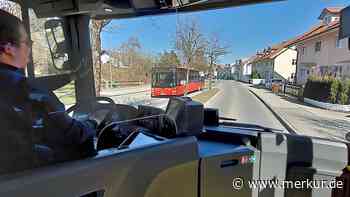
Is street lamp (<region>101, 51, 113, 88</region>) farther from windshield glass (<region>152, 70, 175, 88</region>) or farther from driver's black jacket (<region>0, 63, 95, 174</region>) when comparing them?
driver's black jacket (<region>0, 63, 95, 174</region>)

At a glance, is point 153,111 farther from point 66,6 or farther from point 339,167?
point 339,167

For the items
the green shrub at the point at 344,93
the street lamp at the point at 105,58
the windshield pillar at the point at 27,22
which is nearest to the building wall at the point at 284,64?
the green shrub at the point at 344,93

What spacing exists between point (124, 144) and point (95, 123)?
348 mm

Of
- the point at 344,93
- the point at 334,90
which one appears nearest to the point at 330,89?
the point at 334,90

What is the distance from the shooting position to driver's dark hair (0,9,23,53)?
107cm

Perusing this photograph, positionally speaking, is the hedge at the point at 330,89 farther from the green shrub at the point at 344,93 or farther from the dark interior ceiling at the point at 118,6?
the dark interior ceiling at the point at 118,6

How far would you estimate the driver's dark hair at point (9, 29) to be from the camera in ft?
3.50

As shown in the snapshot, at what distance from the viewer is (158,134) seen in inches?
66.2

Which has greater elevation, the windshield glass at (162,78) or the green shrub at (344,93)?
the windshield glass at (162,78)

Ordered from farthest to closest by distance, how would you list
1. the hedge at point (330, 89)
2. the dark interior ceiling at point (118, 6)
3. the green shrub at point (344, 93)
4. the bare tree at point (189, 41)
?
1. the hedge at point (330, 89)
2. the green shrub at point (344, 93)
3. the bare tree at point (189, 41)
4. the dark interior ceiling at point (118, 6)

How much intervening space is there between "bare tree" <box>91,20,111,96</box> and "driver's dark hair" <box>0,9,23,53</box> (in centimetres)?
69

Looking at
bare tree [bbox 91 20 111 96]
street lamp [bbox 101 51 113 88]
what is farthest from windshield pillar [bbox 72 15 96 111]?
street lamp [bbox 101 51 113 88]

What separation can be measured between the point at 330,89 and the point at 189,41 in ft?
41.6

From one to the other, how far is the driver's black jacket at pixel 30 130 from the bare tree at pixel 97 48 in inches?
27.8
